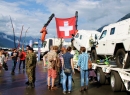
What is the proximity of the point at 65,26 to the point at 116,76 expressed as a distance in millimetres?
16463

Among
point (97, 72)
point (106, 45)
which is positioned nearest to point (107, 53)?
point (106, 45)

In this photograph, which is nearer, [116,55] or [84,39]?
[116,55]

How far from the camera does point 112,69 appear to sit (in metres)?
9.93

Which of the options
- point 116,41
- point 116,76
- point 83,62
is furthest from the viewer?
point 116,41

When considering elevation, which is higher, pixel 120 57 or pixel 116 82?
pixel 120 57

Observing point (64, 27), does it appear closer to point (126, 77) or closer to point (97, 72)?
point (97, 72)

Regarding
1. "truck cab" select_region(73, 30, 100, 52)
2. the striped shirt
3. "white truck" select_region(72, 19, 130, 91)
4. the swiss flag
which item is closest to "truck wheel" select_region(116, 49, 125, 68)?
"white truck" select_region(72, 19, 130, 91)

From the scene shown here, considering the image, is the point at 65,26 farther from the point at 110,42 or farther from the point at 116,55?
the point at 116,55

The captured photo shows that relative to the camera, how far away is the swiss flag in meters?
25.2

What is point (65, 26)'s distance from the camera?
83.8ft

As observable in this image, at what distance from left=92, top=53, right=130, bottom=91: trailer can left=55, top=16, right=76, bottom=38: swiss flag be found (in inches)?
534

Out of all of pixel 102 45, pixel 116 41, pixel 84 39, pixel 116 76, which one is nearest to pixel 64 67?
pixel 116 76

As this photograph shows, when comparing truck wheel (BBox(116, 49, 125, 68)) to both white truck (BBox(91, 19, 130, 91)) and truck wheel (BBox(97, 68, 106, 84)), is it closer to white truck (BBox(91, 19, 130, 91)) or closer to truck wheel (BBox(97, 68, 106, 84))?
white truck (BBox(91, 19, 130, 91))

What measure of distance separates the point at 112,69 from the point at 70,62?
178 centimetres
